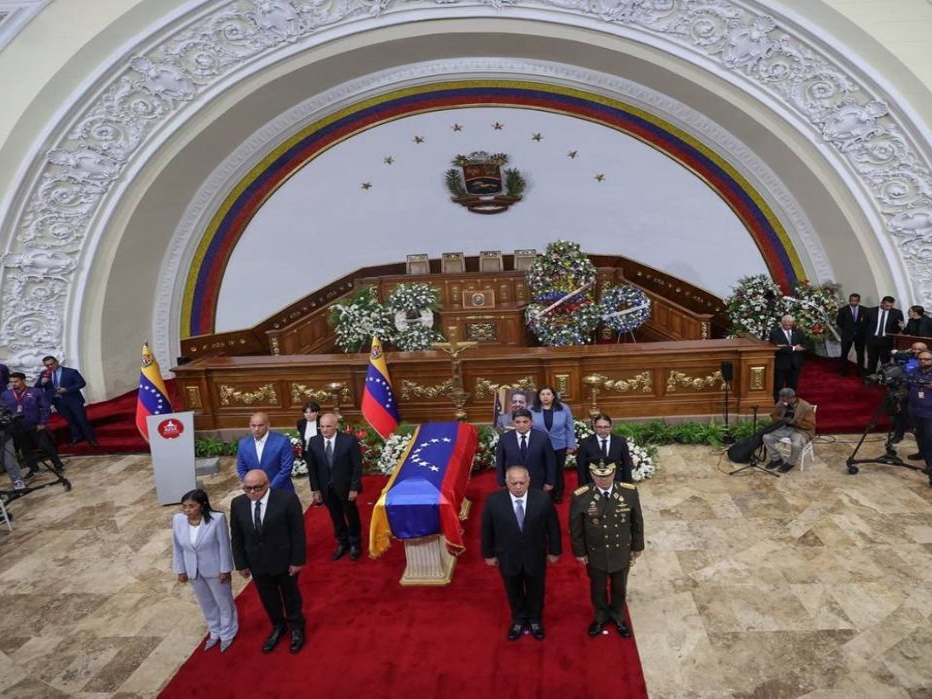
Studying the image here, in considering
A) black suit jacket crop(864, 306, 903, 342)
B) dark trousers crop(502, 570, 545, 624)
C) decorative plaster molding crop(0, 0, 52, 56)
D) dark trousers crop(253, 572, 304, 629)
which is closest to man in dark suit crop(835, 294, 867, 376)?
black suit jacket crop(864, 306, 903, 342)

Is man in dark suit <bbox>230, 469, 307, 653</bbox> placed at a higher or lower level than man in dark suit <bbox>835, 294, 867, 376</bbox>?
lower

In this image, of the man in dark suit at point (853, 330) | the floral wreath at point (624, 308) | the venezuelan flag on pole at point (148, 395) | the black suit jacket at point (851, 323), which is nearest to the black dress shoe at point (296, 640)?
the venezuelan flag on pole at point (148, 395)

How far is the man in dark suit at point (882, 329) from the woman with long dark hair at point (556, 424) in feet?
19.2

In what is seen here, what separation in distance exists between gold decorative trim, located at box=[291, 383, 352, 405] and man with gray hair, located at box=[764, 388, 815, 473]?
17.4 feet

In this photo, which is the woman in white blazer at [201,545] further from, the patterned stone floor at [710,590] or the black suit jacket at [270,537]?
the patterned stone floor at [710,590]

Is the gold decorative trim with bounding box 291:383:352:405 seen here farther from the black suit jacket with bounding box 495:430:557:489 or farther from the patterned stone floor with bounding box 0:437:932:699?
the black suit jacket with bounding box 495:430:557:489

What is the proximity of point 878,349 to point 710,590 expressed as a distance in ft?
20.6

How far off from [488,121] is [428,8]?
297 cm

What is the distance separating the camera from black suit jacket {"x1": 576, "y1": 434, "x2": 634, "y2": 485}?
16.5 ft

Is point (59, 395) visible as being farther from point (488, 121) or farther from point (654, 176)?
point (654, 176)

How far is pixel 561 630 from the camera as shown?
4.43 metres

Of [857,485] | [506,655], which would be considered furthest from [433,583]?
[857,485]

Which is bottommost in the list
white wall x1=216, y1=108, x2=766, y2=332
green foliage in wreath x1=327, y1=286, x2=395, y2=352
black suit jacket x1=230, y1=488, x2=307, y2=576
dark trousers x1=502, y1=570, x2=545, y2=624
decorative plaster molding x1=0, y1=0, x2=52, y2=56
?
dark trousers x1=502, y1=570, x2=545, y2=624

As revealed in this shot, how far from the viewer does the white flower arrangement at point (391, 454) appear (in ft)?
24.2
